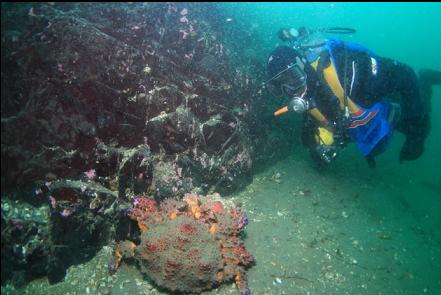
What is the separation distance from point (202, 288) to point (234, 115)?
321 cm

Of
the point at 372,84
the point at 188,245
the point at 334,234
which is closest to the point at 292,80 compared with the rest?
the point at 372,84

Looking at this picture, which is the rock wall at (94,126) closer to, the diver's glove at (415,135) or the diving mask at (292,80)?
the diving mask at (292,80)

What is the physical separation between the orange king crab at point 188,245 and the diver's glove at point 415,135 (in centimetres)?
435

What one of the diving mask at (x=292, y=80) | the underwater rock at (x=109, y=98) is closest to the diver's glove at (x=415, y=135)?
the diving mask at (x=292, y=80)

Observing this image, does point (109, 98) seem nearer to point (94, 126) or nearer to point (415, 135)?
point (94, 126)

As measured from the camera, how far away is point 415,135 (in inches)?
251

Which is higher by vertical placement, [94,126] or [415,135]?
[94,126]

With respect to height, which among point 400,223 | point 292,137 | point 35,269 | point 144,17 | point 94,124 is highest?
point 144,17

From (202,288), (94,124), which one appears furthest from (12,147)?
(202,288)

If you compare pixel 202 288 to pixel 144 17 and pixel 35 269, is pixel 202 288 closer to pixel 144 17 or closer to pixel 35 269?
pixel 35 269

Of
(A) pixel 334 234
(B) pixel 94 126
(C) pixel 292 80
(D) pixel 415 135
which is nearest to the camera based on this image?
(B) pixel 94 126

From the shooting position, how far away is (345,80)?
5.22 m

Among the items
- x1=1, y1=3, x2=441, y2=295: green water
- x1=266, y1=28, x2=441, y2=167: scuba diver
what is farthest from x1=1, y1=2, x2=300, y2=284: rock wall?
x1=266, y1=28, x2=441, y2=167: scuba diver

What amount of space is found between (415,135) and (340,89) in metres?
2.43
